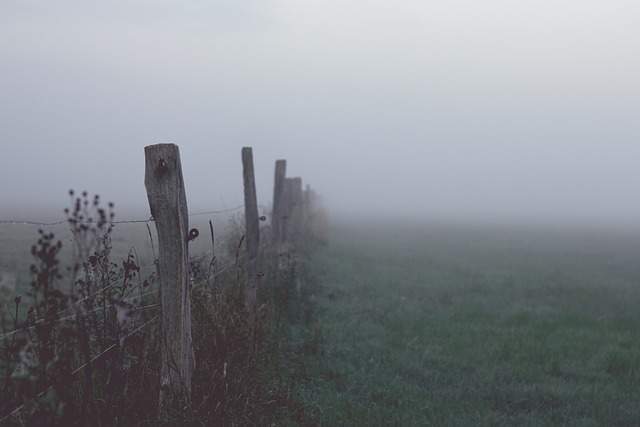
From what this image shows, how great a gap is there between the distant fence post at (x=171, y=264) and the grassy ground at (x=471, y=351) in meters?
1.21

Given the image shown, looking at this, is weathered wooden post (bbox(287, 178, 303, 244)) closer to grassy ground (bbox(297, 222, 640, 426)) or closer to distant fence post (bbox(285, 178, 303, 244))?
distant fence post (bbox(285, 178, 303, 244))

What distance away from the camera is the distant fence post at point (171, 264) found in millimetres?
3615

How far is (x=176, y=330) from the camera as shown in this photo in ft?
12.3

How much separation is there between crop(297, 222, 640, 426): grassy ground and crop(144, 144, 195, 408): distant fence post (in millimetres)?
1211

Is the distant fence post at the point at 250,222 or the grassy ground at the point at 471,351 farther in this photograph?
the distant fence post at the point at 250,222

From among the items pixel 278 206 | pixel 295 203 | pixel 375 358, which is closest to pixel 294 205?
pixel 295 203

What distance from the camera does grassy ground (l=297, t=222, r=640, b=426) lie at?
5410 millimetres

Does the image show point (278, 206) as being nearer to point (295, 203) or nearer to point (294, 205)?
point (295, 203)

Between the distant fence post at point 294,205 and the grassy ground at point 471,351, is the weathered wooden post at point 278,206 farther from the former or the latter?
the distant fence post at point 294,205

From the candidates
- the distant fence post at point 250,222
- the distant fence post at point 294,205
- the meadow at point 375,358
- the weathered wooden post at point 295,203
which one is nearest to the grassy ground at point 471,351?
the meadow at point 375,358

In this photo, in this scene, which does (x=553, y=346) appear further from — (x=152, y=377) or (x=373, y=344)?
(x=152, y=377)

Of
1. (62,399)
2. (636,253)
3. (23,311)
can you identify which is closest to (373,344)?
(23,311)

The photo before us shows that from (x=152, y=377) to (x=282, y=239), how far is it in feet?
20.4

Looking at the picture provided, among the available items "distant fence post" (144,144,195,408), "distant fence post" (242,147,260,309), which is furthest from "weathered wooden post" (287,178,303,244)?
"distant fence post" (144,144,195,408)
